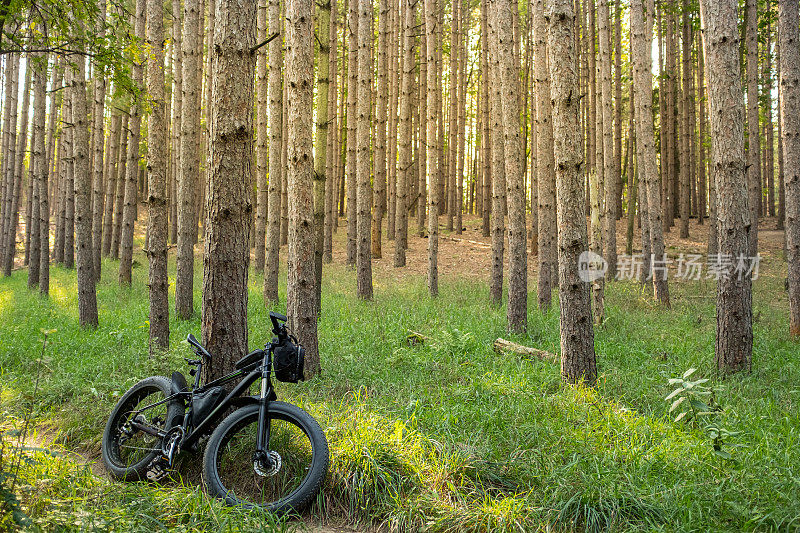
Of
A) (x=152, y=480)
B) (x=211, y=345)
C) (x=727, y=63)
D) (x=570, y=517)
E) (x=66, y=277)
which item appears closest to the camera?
(x=570, y=517)

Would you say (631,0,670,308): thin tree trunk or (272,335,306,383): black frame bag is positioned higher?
(631,0,670,308): thin tree trunk

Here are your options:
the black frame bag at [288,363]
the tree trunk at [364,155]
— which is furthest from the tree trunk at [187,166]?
the black frame bag at [288,363]

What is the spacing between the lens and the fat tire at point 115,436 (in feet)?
13.9

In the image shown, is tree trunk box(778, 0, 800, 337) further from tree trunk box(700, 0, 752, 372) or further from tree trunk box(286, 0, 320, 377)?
tree trunk box(286, 0, 320, 377)

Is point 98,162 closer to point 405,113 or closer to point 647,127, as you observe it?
point 405,113

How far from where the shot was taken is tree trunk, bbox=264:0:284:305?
9.41 m

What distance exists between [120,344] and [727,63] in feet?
30.8

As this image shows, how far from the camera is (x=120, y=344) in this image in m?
7.94

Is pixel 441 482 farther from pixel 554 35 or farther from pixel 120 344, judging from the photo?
pixel 120 344

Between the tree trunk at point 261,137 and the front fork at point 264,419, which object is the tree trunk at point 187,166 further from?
the front fork at point 264,419

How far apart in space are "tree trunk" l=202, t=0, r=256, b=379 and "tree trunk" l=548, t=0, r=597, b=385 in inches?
127

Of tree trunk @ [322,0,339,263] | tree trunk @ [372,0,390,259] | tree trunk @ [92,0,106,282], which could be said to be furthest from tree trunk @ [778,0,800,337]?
tree trunk @ [92,0,106,282]

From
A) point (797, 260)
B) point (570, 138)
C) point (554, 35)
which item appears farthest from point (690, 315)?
point (554, 35)

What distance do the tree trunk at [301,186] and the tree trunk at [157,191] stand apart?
220 cm
